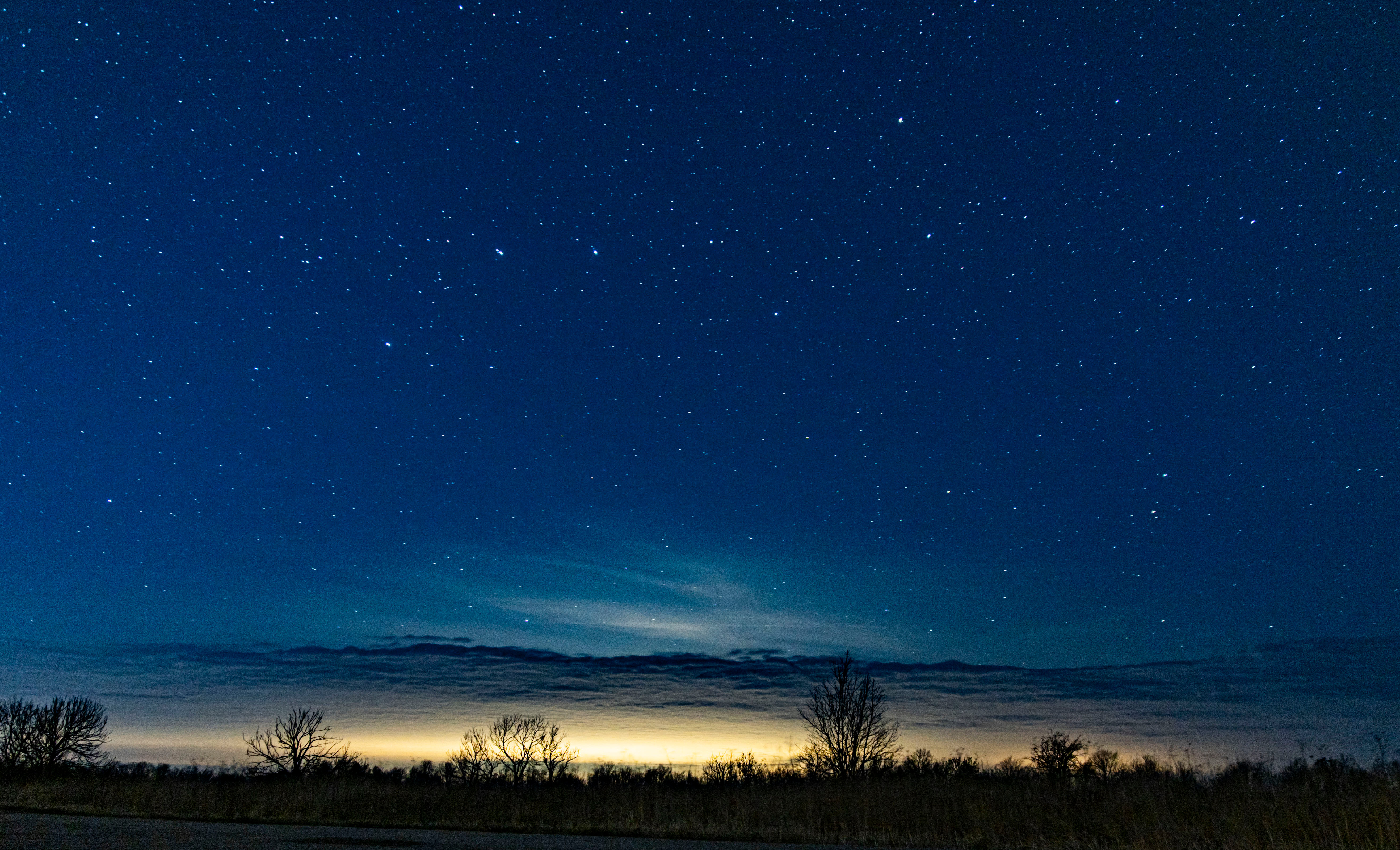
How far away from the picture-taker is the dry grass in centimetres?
1830

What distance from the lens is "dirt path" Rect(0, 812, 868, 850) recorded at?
14.3m

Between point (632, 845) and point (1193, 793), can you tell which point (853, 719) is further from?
point (632, 845)

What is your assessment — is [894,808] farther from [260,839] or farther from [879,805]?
[260,839]

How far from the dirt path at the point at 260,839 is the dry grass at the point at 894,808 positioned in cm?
335

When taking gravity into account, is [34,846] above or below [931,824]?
above

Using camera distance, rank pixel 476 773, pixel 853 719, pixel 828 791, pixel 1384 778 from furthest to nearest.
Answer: pixel 476 773, pixel 853 719, pixel 828 791, pixel 1384 778

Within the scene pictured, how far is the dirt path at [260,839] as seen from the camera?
14.3m

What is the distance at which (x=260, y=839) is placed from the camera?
665 inches

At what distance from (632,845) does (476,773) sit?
59239mm

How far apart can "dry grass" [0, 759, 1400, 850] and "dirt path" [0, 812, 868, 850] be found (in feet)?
11.0

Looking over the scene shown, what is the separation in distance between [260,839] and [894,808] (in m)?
17.6

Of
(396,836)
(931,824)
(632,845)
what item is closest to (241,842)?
(396,836)

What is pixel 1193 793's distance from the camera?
73.9 ft

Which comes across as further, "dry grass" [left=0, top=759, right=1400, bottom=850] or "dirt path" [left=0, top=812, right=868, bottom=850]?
"dry grass" [left=0, top=759, right=1400, bottom=850]
